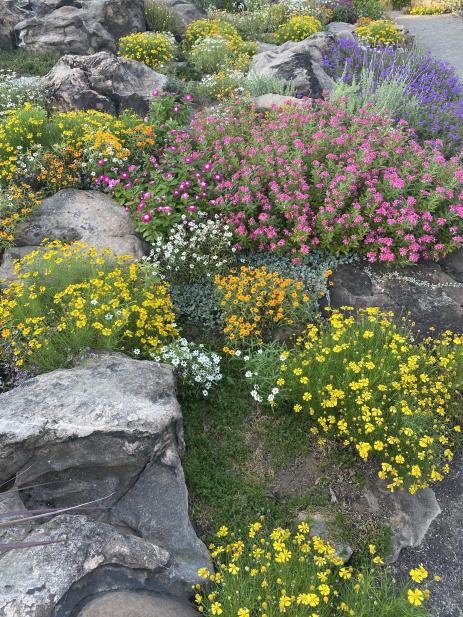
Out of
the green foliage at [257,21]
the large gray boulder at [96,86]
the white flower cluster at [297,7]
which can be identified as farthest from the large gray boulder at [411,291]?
the white flower cluster at [297,7]

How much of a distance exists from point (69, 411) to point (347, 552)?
2.42m

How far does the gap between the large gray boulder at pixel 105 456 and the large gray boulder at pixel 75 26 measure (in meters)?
11.0

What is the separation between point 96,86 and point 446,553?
891 cm

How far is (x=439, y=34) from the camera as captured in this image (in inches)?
672

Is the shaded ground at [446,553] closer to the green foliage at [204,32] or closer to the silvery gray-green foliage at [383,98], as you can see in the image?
the silvery gray-green foliage at [383,98]

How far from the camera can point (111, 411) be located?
3.94 metres

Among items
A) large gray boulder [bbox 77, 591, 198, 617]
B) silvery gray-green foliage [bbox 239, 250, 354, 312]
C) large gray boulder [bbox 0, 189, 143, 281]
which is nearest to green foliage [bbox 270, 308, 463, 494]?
silvery gray-green foliage [bbox 239, 250, 354, 312]

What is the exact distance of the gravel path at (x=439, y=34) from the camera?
14.9 m

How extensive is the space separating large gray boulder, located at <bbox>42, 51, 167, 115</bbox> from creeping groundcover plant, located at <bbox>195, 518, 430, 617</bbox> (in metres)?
7.95

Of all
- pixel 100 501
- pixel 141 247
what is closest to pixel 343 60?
pixel 141 247

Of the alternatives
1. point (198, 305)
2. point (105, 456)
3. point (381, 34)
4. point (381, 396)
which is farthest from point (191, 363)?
point (381, 34)

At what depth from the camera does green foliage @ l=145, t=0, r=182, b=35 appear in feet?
46.3

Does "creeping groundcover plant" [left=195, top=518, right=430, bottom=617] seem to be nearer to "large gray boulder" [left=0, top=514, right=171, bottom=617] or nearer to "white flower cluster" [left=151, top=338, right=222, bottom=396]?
"large gray boulder" [left=0, top=514, right=171, bottom=617]

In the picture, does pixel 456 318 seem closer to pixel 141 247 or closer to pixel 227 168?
pixel 227 168
